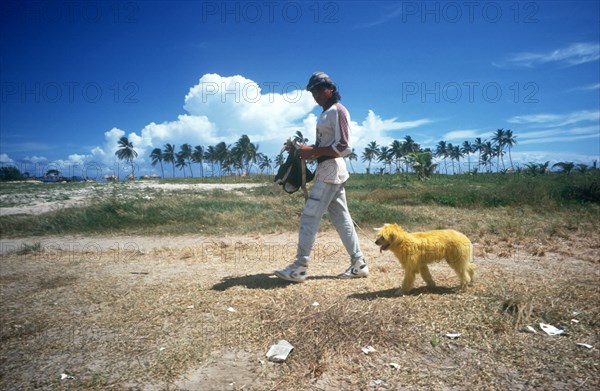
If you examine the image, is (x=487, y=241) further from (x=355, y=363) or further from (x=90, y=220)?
(x=90, y=220)

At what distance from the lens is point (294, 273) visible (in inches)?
166

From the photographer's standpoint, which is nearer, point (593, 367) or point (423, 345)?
point (593, 367)

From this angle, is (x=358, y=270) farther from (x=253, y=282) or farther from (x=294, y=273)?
(x=253, y=282)

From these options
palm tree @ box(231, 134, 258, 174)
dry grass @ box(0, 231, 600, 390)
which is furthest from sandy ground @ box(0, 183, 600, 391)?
palm tree @ box(231, 134, 258, 174)

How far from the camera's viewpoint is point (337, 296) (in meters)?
3.78

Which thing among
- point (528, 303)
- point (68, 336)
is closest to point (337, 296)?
point (528, 303)

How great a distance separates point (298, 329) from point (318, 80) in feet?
9.86

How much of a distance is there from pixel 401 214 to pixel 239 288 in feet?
22.1

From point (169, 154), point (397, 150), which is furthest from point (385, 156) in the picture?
point (169, 154)

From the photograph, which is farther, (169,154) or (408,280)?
(169,154)

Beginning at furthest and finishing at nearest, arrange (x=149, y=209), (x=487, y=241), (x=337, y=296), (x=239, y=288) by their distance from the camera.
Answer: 1. (x=149, y=209)
2. (x=487, y=241)
3. (x=239, y=288)
4. (x=337, y=296)

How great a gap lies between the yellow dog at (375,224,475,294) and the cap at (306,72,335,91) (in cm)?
202

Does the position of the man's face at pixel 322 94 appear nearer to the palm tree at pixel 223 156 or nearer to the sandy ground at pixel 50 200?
the sandy ground at pixel 50 200

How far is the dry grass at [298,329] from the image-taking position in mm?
2385
